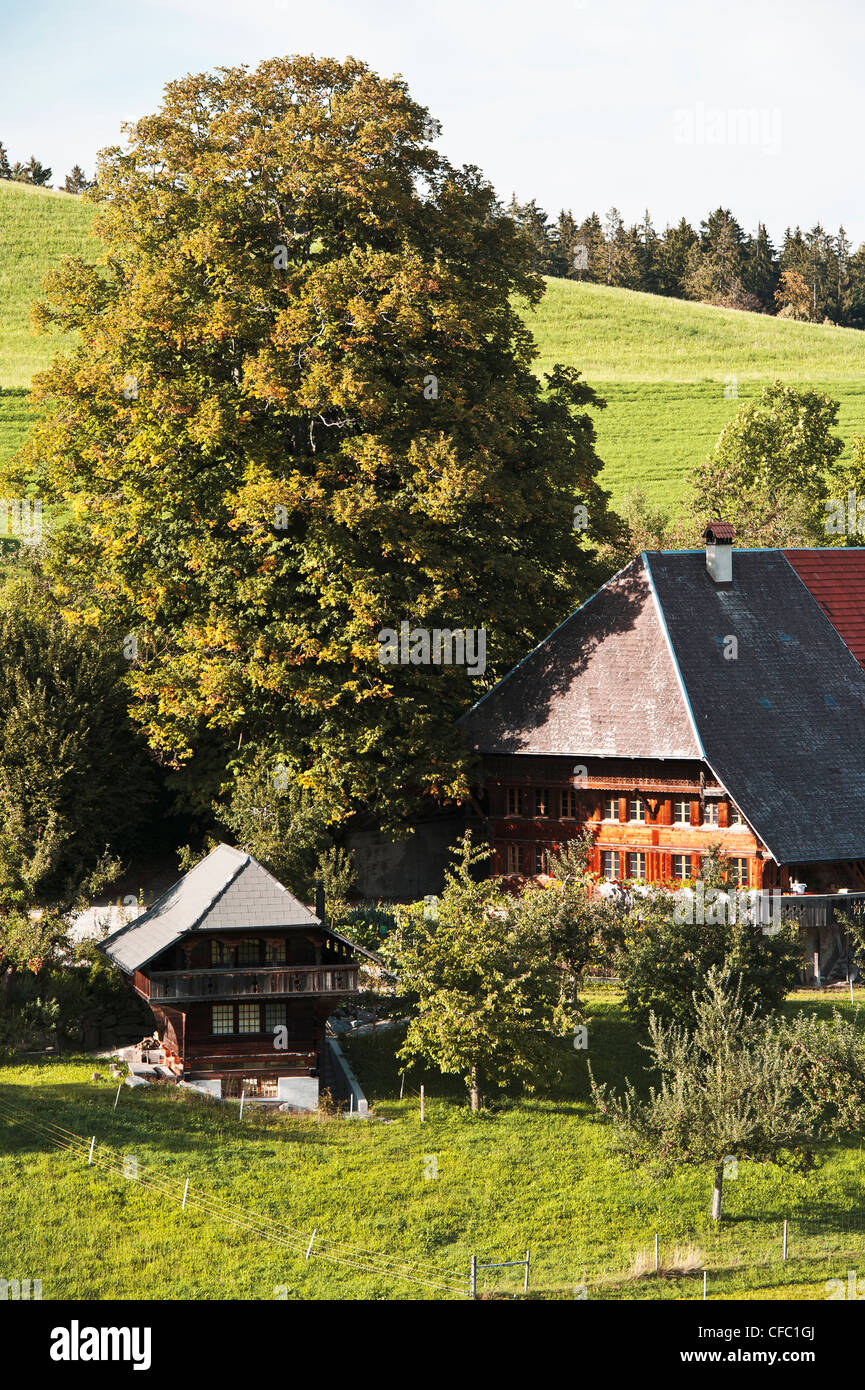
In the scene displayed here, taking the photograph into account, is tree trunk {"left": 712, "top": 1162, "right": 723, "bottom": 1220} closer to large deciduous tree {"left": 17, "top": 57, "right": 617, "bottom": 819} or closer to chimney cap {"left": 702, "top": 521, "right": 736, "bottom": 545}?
large deciduous tree {"left": 17, "top": 57, "right": 617, "bottom": 819}

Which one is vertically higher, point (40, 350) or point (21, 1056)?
point (40, 350)

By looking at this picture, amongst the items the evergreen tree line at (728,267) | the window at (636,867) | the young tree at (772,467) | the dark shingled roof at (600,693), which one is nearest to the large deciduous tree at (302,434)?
the dark shingled roof at (600,693)

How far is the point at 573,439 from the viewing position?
41.2 metres

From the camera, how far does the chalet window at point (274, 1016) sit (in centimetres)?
2800

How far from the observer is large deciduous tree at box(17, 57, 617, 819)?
119ft

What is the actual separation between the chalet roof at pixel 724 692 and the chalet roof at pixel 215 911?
10387mm

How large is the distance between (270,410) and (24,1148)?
19.7m

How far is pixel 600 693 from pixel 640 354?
61.0m

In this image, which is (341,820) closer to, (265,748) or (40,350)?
(265,748)

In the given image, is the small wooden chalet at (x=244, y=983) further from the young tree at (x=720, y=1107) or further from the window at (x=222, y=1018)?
the young tree at (x=720, y=1107)

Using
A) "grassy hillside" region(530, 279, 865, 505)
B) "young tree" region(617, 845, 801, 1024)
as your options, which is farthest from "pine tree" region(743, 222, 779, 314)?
"young tree" region(617, 845, 801, 1024)

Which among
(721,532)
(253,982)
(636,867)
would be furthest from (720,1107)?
(721,532)

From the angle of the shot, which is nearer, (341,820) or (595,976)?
(595,976)

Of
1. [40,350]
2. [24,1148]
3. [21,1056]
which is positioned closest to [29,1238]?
[24,1148]
